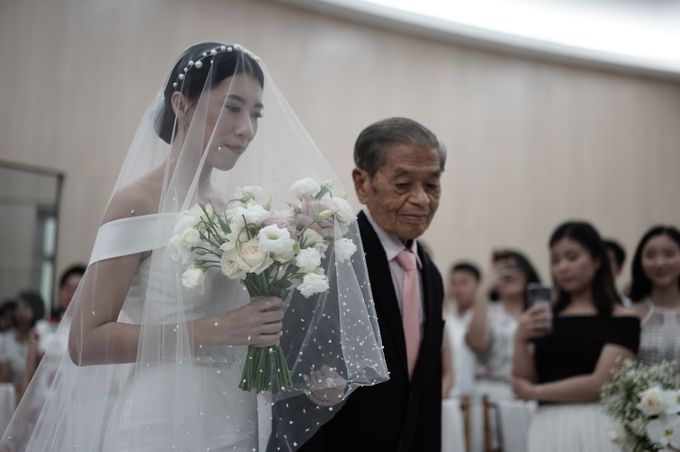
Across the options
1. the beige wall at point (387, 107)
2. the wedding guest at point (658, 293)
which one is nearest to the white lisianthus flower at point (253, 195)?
the wedding guest at point (658, 293)

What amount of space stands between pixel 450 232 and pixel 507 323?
321 centimetres

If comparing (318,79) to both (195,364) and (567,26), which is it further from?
(195,364)

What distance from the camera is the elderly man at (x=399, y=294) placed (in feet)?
7.30

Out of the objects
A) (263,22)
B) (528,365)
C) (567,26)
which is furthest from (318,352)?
(567,26)

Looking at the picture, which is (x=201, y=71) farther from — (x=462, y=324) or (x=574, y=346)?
(x=462, y=324)

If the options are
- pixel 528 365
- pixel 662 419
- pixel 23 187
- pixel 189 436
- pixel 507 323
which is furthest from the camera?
pixel 23 187

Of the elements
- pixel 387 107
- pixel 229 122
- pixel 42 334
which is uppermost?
pixel 387 107

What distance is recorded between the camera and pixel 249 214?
1.86 m

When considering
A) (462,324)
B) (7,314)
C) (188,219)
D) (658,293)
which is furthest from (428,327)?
(7,314)

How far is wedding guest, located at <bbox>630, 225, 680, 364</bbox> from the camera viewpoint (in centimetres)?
339

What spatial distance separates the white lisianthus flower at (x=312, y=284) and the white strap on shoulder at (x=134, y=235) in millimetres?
377

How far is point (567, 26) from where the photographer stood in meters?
8.32

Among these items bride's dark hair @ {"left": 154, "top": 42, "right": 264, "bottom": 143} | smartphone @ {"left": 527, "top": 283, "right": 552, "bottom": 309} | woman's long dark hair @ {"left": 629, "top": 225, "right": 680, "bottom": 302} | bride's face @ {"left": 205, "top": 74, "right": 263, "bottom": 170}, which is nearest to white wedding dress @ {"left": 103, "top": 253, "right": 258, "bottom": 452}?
bride's face @ {"left": 205, "top": 74, "right": 263, "bottom": 170}

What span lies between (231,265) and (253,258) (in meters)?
0.07
